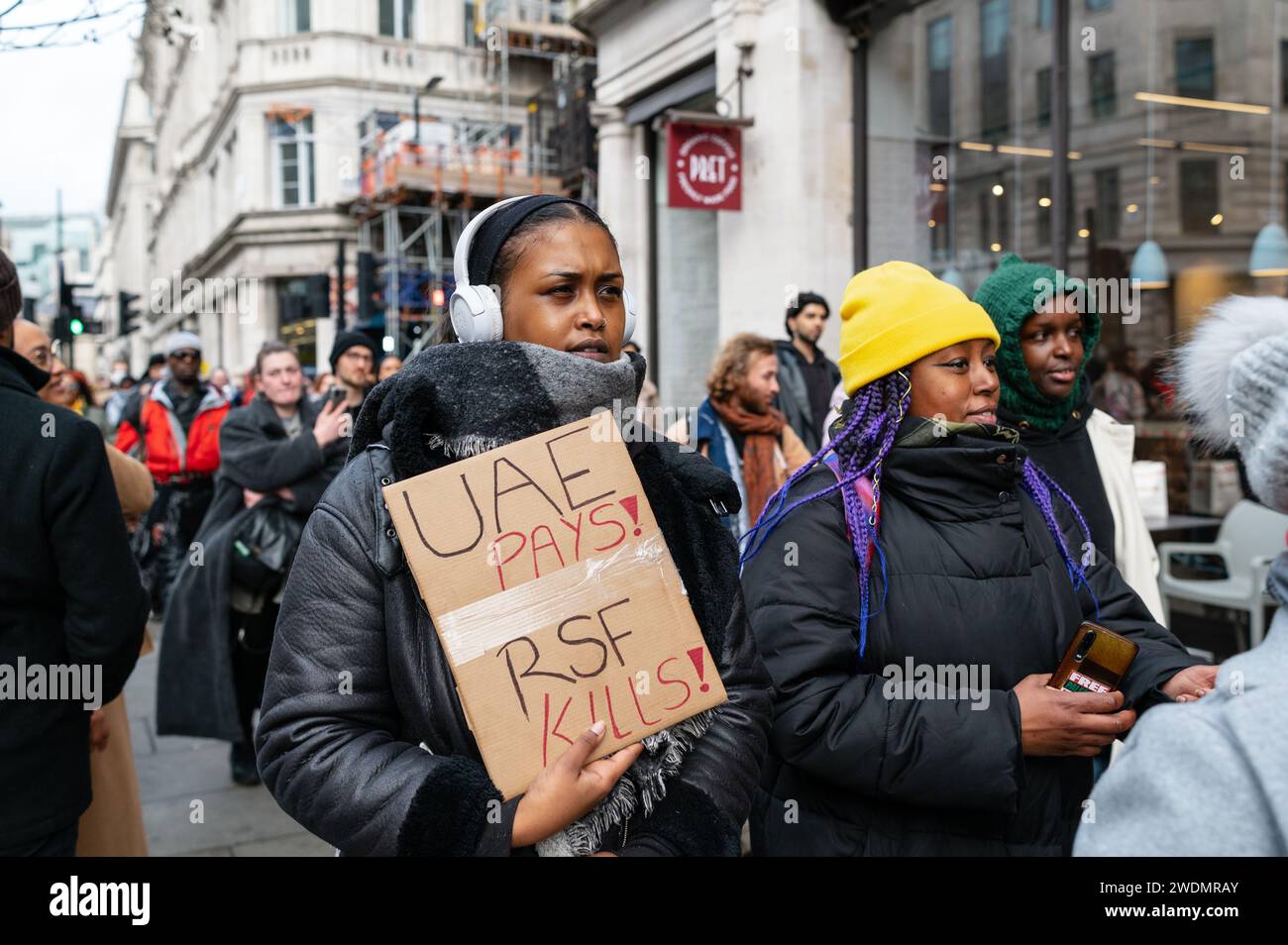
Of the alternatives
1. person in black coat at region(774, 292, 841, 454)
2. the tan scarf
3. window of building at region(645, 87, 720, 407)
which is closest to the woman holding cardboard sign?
the tan scarf

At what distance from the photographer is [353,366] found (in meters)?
5.81

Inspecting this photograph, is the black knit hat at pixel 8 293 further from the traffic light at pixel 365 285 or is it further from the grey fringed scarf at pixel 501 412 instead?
the traffic light at pixel 365 285

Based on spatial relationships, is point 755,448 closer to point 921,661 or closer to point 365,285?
point 921,661

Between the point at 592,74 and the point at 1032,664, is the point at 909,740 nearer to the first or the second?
the point at 1032,664

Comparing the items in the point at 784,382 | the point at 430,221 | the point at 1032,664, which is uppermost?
the point at 430,221

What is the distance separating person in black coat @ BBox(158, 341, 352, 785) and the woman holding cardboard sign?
12.2 feet

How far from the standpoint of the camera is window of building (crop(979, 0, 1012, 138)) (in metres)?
8.57

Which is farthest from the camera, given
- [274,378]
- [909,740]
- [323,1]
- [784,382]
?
[323,1]

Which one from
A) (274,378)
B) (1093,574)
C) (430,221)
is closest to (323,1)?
(430,221)

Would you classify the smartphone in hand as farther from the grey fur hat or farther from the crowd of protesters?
the grey fur hat

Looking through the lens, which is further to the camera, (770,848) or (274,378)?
(274,378)

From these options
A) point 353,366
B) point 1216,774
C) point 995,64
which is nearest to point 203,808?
point 353,366
